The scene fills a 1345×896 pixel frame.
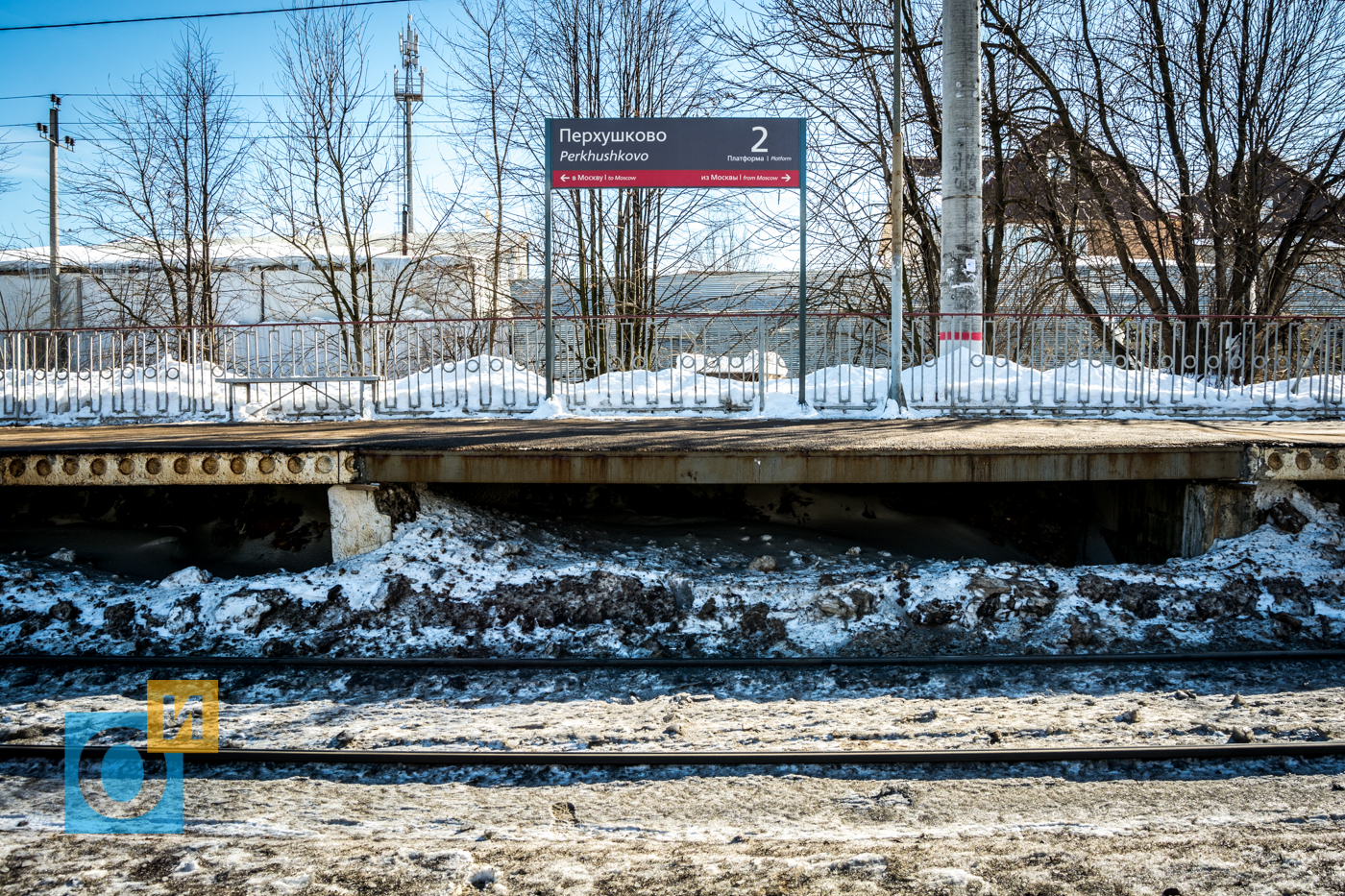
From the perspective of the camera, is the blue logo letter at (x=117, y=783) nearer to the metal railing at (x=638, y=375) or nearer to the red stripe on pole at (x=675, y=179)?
the metal railing at (x=638, y=375)

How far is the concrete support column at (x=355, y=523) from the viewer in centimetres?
697

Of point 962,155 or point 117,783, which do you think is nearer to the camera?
point 117,783

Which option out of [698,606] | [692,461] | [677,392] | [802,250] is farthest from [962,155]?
[698,606]

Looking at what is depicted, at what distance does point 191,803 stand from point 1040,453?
602 cm

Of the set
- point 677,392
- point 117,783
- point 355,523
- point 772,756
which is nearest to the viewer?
point 117,783

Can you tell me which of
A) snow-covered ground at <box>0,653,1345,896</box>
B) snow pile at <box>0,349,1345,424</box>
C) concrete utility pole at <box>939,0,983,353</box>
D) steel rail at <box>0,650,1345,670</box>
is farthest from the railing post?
snow-covered ground at <box>0,653,1345,896</box>

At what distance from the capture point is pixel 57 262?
2266cm

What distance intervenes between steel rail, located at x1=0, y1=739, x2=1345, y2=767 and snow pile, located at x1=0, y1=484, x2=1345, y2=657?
1747 millimetres

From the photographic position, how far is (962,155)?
39.9 ft

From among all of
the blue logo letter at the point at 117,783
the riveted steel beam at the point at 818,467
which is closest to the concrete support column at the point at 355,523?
the riveted steel beam at the point at 818,467

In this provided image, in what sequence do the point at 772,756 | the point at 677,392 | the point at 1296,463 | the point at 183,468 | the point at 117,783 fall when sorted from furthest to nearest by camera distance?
the point at 677,392 → the point at 183,468 → the point at 1296,463 → the point at 772,756 → the point at 117,783

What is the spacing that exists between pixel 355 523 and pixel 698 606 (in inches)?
119

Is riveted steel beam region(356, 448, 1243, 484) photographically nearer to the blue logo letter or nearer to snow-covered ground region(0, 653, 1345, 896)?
snow-covered ground region(0, 653, 1345, 896)

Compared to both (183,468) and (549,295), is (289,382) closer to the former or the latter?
(549,295)
